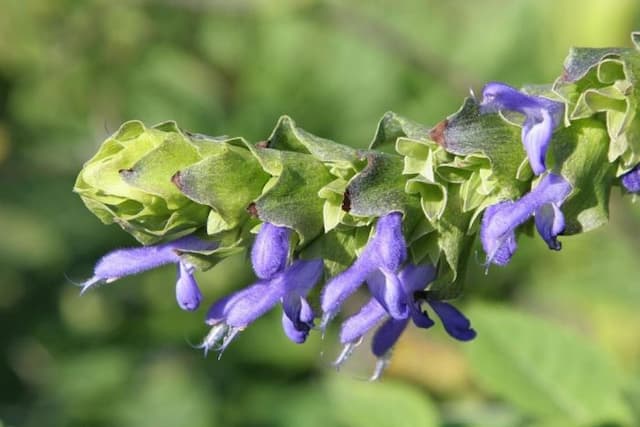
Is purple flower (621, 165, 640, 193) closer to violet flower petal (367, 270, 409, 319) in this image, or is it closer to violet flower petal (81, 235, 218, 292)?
violet flower petal (367, 270, 409, 319)

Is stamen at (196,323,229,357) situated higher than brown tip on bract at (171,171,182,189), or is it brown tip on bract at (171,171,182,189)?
brown tip on bract at (171,171,182,189)

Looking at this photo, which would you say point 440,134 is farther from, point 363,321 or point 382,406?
point 382,406

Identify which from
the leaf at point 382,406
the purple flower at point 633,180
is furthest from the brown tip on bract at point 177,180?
the leaf at point 382,406

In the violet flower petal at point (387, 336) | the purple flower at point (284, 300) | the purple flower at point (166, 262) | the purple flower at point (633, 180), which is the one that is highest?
the purple flower at point (633, 180)

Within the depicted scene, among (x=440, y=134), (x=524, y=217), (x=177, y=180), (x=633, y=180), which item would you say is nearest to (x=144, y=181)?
(x=177, y=180)

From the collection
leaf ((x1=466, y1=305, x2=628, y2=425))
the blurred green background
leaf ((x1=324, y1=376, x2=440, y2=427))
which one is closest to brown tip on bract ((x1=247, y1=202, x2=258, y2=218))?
leaf ((x1=324, y1=376, x2=440, y2=427))

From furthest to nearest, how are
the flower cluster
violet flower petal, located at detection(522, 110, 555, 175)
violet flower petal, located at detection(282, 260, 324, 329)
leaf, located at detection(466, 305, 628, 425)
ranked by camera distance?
leaf, located at detection(466, 305, 628, 425) < violet flower petal, located at detection(282, 260, 324, 329) < the flower cluster < violet flower petal, located at detection(522, 110, 555, 175)

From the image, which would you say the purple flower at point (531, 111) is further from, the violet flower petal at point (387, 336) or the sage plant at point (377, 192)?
the violet flower petal at point (387, 336)
